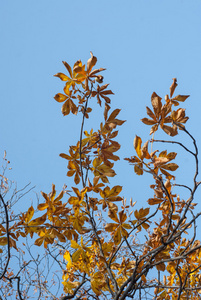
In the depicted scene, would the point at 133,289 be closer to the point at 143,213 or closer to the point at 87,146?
the point at 143,213

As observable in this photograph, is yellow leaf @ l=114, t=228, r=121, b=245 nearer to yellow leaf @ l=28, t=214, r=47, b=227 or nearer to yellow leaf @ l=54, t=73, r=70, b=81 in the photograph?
yellow leaf @ l=28, t=214, r=47, b=227

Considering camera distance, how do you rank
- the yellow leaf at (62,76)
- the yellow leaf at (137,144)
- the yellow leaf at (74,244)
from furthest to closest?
the yellow leaf at (62,76), the yellow leaf at (74,244), the yellow leaf at (137,144)

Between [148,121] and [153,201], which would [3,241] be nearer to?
[153,201]

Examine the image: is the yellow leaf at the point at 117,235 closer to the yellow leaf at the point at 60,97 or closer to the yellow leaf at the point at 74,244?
the yellow leaf at the point at 74,244

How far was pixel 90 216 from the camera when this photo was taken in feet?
5.04

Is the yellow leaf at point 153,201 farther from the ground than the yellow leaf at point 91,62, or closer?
closer

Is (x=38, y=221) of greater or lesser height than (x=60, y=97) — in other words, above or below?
below

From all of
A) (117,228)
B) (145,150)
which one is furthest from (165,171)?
(117,228)

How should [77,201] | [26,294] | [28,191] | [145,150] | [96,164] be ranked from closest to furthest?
[145,150], [77,201], [96,164], [26,294], [28,191]

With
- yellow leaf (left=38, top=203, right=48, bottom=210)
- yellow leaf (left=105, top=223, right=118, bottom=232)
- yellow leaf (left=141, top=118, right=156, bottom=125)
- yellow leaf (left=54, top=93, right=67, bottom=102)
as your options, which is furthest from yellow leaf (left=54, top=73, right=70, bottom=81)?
yellow leaf (left=105, top=223, right=118, bottom=232)

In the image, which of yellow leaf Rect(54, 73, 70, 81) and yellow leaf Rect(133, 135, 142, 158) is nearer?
yellow leaf Rect(133, 135, 142, 158)

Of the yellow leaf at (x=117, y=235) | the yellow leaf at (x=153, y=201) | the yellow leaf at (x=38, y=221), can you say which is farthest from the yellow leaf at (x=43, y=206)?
the yellow leaf at (x=153, y=201)

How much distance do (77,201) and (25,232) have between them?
0.89 feet

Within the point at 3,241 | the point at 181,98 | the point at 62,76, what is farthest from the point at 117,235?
the point at 62,76
